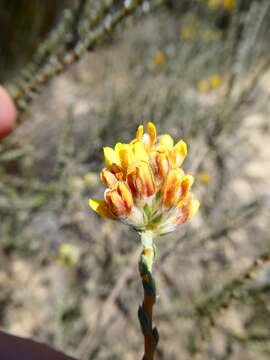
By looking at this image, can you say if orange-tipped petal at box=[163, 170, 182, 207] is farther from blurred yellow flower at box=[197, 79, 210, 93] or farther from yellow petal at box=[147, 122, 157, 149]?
blurred yellow flower at box=[197, 79, 210, 93]

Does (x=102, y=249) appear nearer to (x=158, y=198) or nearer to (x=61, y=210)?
(x=61, y=210)

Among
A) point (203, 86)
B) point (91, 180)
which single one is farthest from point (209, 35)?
point (91, 180)

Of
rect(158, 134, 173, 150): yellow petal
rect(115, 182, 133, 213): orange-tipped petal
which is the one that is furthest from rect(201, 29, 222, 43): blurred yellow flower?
rect(115, 182, 133, 213): orange-tipped petal

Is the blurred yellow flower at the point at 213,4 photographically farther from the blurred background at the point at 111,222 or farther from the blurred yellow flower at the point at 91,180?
the blurred yellow flower at the point at 91,180

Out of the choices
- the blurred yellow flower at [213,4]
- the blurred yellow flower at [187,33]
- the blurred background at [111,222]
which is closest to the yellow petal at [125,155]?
the blurred background at [111,222]

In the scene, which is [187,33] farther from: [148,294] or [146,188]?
[148,294]

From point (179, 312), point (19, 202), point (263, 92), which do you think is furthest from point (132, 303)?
point (263, 92)

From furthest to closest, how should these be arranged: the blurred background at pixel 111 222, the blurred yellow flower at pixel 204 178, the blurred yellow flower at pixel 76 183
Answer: the blurred yellow flower at pixel 204 178
the blurred yellow flower at pixel 76 183
the blurred background at pixel 111 222
